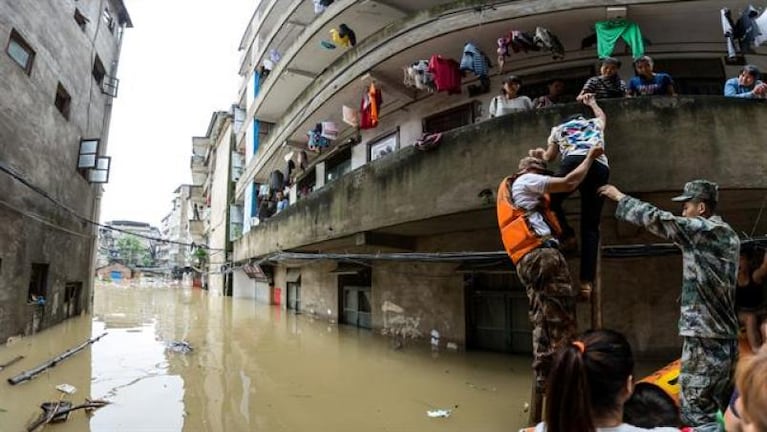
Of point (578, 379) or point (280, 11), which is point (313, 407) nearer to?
point (578, 379)

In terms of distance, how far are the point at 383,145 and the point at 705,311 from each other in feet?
30.5

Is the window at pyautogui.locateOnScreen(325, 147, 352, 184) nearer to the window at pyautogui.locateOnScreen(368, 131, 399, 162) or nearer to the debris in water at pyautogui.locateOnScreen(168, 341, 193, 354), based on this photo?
the window at pyautogui.locateOnScreen(368, 131, 399, 162)

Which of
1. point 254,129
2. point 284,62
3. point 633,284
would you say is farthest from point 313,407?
point 254,129

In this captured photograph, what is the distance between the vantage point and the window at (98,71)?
14500 millimetres

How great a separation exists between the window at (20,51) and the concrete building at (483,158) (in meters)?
6.45

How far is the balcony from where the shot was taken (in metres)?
4.96

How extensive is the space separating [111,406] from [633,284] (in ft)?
25.6

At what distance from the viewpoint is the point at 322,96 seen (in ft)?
36.6

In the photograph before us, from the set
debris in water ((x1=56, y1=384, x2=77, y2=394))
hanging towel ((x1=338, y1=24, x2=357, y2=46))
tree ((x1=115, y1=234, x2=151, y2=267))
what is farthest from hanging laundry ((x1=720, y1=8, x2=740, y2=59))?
tree ((x1=115, y1=234, x2=151, y2=267))

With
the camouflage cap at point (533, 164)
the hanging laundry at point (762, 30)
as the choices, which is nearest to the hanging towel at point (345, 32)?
the hanging laundry at point (762, 30)

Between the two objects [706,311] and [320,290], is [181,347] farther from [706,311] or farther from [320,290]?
[706,311]

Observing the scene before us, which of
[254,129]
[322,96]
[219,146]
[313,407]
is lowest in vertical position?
[313,407]

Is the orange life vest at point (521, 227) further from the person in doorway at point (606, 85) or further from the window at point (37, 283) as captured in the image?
the window at point (37, 283)

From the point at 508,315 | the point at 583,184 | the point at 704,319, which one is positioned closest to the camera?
the point at 704,319
